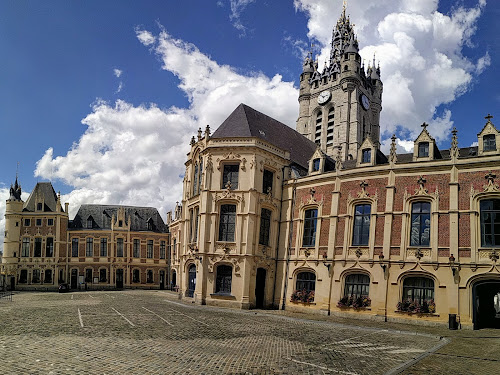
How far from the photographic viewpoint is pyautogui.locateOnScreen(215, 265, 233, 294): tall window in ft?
108

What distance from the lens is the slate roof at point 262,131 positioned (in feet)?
118

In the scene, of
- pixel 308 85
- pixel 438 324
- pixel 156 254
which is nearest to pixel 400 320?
pixel 438 324

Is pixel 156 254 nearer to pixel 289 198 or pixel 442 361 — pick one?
pixel 289 198

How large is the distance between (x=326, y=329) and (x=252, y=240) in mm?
11833

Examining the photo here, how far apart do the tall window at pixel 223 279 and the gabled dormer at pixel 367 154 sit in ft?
42.6

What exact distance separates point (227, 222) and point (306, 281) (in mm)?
7760

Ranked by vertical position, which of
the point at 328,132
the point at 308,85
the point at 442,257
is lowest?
the point at 442,257

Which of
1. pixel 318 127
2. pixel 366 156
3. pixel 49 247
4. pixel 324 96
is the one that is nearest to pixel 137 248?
pixel 49 247

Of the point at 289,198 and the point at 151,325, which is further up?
the point at 289,198

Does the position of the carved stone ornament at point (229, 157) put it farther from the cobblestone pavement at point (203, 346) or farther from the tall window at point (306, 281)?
the cobblestone pavement at point (203, 346)

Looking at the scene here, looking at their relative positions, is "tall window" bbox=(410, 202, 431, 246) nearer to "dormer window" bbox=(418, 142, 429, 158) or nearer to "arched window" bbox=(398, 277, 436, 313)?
"arched window" bbox=(398, 277, 436, 313)

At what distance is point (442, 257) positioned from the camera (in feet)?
85.2

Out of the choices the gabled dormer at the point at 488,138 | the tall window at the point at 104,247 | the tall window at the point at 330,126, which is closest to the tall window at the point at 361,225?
the gabled dormer at the point at 488,138

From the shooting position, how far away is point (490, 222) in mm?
25219
